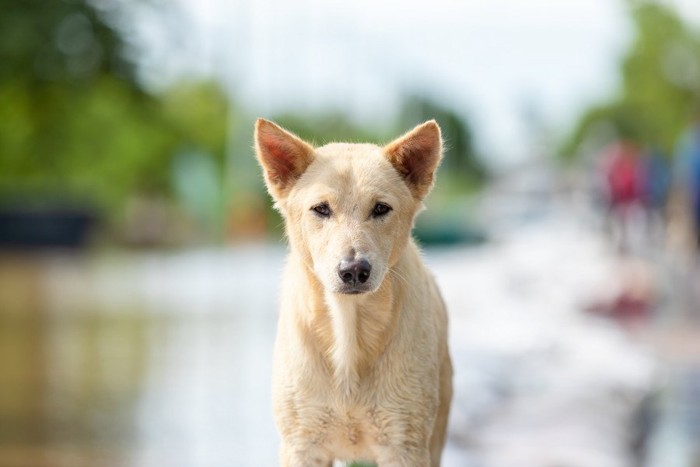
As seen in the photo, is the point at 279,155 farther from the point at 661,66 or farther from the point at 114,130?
the point at 661,66

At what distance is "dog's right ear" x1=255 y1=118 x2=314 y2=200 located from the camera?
5.21 metres

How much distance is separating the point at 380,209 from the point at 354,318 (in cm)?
48

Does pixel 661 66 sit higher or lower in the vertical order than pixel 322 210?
higher

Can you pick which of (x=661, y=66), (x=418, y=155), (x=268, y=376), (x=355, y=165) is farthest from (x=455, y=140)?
(x=355, y=165)

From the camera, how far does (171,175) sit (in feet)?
224

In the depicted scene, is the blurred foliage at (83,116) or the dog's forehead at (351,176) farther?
the blurred foliage at (83,116)

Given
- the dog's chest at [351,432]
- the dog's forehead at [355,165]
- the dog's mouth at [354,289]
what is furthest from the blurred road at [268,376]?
the dog's mouth at [354,289]

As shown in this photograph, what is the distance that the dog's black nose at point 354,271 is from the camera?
15.8ft

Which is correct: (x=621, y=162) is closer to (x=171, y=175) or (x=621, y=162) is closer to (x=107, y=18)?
(x=107, y=18)

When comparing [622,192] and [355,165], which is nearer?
[355,165]

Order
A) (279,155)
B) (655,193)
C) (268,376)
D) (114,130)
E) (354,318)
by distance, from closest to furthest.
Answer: (354,318)
(279,155)
(268,376)
(655,193)
(114,130)

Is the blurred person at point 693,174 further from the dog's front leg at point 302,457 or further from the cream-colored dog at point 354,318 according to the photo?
the dog's front leg at point 302,457

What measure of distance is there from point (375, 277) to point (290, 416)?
2.44 feet

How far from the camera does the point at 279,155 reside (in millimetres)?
5309
